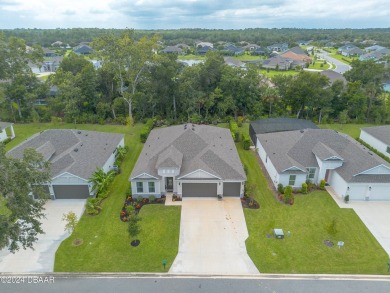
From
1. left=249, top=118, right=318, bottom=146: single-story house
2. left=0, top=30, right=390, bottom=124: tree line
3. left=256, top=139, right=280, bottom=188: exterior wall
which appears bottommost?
left=256, top=139, right=280, bottom=188: exterior wall

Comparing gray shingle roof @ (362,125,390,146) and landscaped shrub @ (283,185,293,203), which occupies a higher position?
gray shingle roof @ (362,125,390,146)

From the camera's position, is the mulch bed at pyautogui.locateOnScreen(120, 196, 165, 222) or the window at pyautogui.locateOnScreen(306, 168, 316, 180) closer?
the mulch bed at pyautogui.locateOnScreen(120, 196, 165, 222)

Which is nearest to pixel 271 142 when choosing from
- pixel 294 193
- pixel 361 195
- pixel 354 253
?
pixel 294 193

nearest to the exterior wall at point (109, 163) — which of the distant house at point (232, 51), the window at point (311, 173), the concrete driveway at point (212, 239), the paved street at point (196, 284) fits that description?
the concrete driveway at point (212, 239)

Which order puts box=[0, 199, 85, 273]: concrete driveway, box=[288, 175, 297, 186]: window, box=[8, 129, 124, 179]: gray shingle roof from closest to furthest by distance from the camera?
1. box=[0, 199, 85, 273]: concrete driveway
2. box=[8, 129, 124, 179]: gray shingle roof
3. box=[288, 175, 297, 186]: window

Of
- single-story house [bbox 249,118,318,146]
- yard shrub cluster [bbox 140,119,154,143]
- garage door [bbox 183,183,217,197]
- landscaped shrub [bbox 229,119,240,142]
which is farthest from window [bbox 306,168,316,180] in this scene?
yard shrub cluster [bbox 140,119,154,143]

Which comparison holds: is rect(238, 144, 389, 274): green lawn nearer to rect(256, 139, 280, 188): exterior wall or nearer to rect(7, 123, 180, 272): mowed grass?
rect(256, 139, 280, 188): exterior wall

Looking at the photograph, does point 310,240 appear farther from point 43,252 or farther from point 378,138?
point 378,138

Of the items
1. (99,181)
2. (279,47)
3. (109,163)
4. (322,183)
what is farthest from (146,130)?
(279,47)
